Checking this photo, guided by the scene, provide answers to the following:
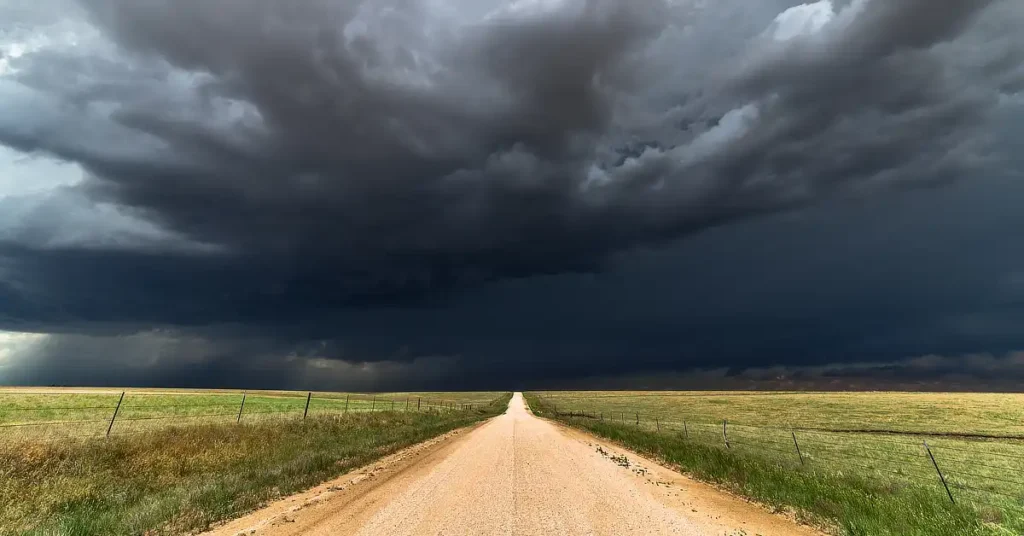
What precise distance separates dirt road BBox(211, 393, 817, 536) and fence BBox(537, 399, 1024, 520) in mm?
7027

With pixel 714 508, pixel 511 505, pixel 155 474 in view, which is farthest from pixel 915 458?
pixel 155 474

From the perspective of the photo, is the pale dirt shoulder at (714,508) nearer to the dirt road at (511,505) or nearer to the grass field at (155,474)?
the dirt road at (511,505)

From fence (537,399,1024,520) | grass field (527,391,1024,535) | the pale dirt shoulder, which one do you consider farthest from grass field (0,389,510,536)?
fence (537,399,1024,520)

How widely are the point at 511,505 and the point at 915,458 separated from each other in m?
27.9

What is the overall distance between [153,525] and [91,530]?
3.46ft

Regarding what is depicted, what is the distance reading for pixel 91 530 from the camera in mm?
9250

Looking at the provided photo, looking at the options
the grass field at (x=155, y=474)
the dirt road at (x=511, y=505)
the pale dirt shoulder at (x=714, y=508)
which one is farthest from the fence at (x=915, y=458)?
the grass field at (x=155, y=474)

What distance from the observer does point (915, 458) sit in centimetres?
2638

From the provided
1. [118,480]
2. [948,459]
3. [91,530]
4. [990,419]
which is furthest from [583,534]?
[990,419]

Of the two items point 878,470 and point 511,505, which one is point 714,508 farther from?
point 878,470

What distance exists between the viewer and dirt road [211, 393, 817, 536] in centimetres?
971

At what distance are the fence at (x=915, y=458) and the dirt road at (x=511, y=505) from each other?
7027mm

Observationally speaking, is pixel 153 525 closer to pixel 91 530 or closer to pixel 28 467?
pixel 91 530

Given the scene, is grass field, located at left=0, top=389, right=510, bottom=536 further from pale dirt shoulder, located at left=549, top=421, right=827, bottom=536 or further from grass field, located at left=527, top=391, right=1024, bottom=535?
grass field, located at left=527, top=391, right=1024, bottom=535
